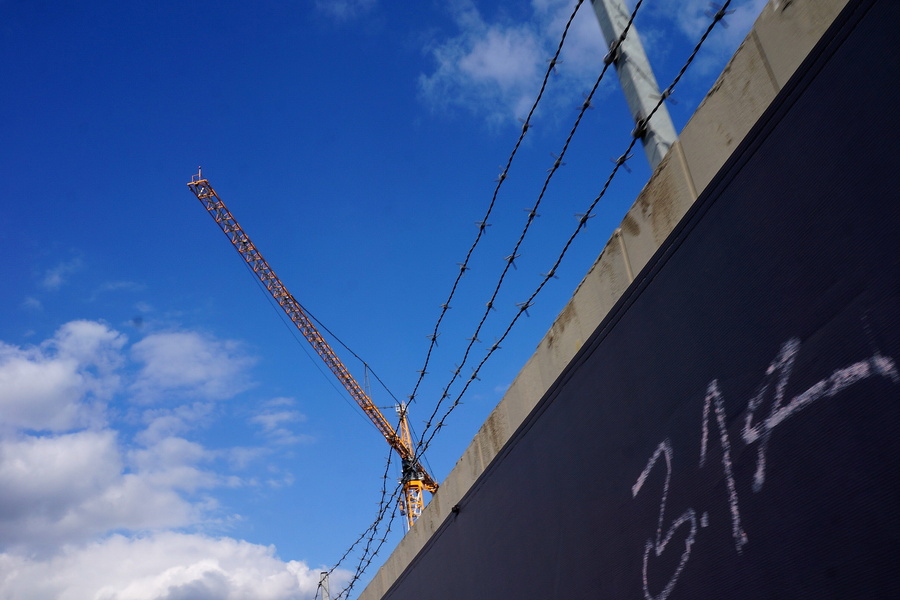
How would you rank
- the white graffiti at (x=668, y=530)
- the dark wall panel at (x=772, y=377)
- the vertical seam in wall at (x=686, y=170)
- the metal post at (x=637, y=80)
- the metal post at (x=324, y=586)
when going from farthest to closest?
the metal post at (x=324, y=586), the metal post at (x=637, y=80), the vertical seam in wall at (x=686, y=170), the white graffiti at (x=668, y=530), the dark wall panel at (x=772, y=377)

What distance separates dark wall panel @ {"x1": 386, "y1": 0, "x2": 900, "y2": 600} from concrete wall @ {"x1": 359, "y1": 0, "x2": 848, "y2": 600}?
112 mm

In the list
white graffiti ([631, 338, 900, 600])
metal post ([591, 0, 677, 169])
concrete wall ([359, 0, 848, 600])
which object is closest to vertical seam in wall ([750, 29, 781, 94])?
concrete wall ([359, 0, 848, 600])

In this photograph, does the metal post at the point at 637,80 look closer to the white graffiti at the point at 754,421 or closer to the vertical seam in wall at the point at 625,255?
the vertical seam in wall at the point at 625,255

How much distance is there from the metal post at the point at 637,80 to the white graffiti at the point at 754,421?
1.34m

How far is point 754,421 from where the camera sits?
2941 millimetres

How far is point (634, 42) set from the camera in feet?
13.6

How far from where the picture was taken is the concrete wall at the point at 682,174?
3.02 m

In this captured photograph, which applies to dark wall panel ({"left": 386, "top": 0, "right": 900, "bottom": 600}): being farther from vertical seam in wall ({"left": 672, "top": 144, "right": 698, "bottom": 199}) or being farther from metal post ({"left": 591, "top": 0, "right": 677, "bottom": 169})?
metal post ({"left": 591, "top": 0, "right": 677, "bottom": 169})

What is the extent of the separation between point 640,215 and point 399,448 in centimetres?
4015

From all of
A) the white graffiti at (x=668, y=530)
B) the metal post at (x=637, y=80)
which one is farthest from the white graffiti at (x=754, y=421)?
the metal post at (x=637, y=80)

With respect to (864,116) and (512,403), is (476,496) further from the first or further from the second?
(864,116)

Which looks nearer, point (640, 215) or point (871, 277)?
point (871, 277)

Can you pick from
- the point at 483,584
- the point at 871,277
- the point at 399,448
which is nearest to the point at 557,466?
the point at 483,584

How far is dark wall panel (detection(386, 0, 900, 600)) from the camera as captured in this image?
250cm
